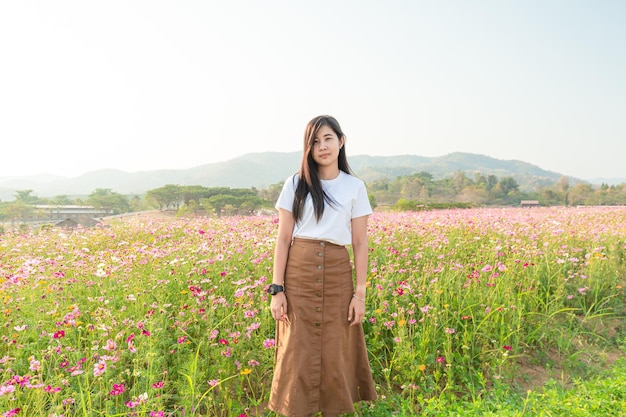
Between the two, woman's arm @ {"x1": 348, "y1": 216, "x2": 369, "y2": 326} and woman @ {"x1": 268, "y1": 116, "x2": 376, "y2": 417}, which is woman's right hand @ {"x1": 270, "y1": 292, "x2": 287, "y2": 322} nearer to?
woman @ {"x1": 268, "y1": 116, "x2": 376, "y2": 417}

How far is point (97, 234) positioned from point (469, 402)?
695 cm

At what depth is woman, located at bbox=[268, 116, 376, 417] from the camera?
2377 mm

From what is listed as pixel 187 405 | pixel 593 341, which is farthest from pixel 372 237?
pixel 187 405

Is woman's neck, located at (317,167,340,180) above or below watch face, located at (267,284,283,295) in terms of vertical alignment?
above

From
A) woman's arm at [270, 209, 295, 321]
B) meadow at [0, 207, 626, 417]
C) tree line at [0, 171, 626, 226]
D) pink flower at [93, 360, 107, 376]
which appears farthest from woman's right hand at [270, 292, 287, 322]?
tree line at [0, 171, 626, 226]

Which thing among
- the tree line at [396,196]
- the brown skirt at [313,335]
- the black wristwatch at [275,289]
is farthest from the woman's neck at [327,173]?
the tree line at [396,196]

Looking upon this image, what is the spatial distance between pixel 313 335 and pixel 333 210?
0.77m

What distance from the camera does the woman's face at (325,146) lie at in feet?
7.73

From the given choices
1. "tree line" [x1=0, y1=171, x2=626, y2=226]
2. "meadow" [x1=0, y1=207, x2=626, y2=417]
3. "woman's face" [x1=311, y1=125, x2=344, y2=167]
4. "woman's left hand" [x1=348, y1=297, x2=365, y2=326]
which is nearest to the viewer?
"woman's face" [x1=311, y1=125, x2=344, y2=167]

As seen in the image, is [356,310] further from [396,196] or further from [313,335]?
[396,196]

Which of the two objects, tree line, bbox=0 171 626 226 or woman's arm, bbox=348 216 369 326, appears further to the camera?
tree line, bbox=0 171 626 226

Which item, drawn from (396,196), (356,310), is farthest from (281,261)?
(396,196)

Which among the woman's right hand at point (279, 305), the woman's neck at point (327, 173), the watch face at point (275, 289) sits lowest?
the woman's right hand at point (279, 305)

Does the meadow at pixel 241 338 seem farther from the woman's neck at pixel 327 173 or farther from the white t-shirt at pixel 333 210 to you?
the woman's neck at pixel 327 173
